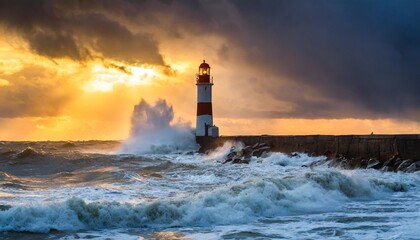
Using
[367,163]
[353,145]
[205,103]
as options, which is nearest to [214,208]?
[367,163]

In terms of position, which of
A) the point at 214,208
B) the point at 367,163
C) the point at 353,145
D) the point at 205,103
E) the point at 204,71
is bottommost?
the point at 214,208

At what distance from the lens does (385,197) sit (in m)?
10.2

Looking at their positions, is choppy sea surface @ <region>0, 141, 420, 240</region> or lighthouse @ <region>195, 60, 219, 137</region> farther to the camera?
lighthouse @ <region>195, 60, 219, 137</region>

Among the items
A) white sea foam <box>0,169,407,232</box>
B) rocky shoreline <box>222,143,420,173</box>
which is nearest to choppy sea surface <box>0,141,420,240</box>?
white sea foam <box>0,169,407,232</box>

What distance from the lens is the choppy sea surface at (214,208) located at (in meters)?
6.52

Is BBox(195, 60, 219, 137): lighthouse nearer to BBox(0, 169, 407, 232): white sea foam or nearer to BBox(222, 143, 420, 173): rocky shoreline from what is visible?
BBox(222, 143, 420, 173): rocky shoreline

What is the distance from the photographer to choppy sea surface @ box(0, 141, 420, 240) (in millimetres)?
6520

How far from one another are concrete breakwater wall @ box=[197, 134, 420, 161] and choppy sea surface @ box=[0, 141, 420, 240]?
1.92 meters

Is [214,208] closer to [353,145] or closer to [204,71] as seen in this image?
[353,145]

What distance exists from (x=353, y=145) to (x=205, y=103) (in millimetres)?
12641

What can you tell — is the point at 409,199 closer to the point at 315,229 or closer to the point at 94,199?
the point at 315,229

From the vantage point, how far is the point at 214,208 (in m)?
7.71

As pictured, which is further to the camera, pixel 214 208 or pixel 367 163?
pixel 367 163

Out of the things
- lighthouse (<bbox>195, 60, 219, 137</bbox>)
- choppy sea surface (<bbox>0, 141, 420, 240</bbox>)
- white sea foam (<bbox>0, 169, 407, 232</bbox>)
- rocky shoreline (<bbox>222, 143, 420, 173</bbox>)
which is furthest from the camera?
lighthouse (<bbox>195, 60, 219, 137</bbox>)
